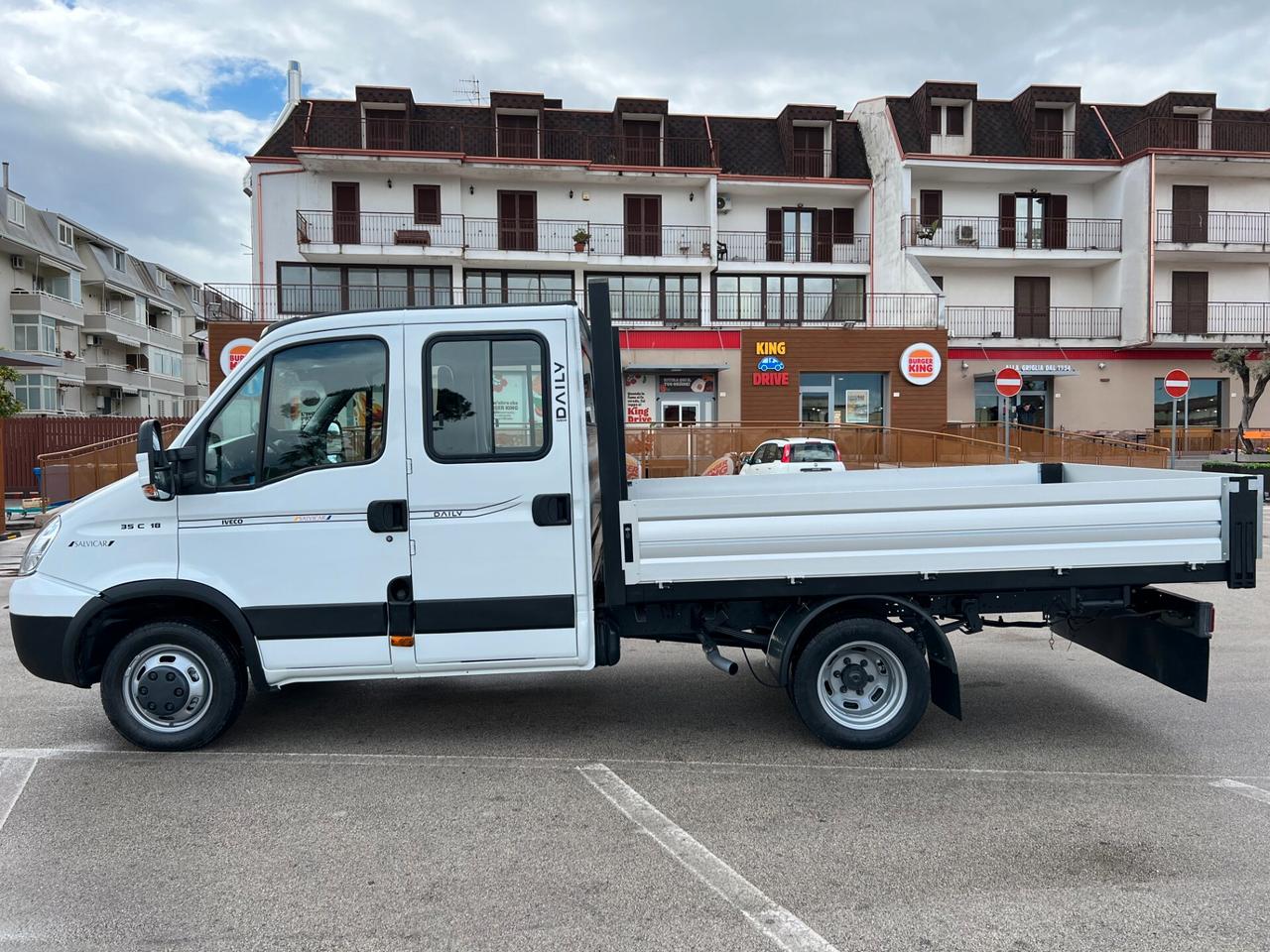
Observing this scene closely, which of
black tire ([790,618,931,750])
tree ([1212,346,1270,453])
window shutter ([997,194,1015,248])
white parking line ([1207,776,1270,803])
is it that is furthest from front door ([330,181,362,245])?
white parking line ([1207,776,1270,803])

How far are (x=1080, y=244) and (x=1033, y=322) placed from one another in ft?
11.7

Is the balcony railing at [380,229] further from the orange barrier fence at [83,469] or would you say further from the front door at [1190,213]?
the front door at [1190,213]

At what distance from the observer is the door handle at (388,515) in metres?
4.74

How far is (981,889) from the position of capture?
3479 millimetres

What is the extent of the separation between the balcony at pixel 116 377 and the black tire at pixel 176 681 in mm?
56109

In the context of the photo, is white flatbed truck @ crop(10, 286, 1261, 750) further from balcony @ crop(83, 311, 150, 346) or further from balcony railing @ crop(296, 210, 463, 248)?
balcony @ crop(83, 311, 150, 346)

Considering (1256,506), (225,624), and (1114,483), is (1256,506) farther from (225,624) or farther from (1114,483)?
(225,624)

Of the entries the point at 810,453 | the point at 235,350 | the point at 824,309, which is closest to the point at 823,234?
the point at 824,309

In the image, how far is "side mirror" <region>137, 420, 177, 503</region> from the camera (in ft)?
15.1

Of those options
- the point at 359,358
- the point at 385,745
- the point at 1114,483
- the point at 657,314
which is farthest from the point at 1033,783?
the point at 657,314

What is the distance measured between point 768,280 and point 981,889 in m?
31.8

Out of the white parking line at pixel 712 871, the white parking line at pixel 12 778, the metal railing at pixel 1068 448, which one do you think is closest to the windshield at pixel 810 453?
the metal railing at pixel 1068 448

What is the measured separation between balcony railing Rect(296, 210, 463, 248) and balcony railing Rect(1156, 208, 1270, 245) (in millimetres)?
26615

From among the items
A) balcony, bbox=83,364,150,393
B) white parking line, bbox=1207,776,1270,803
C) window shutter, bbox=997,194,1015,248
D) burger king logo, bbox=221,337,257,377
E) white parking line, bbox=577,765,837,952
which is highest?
window shutter, bbox=997,194,1015,248
